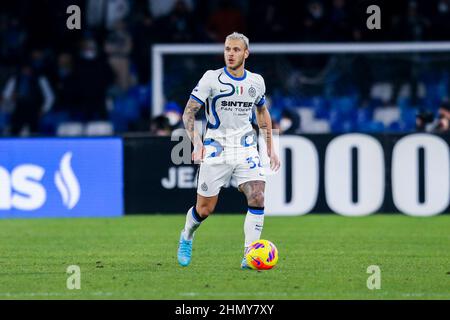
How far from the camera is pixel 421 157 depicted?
17.5 m

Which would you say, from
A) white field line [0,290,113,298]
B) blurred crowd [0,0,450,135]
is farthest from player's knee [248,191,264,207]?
→ blurred crowd [0,0,450,135]

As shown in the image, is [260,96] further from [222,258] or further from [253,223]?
[222,258]

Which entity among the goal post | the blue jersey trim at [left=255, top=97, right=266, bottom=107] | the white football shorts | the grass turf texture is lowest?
the grass turf texture

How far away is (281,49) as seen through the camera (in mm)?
21484

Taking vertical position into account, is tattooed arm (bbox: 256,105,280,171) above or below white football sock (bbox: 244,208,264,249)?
above

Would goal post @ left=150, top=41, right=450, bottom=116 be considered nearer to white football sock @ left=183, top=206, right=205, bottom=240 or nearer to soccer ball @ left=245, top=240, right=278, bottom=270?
white football sock @ left=183, top=206, right=205, bottom=240

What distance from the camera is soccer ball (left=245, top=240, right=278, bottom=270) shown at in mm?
11094

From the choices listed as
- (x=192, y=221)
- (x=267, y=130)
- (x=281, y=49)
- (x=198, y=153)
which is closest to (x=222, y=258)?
(x=192, y=221)

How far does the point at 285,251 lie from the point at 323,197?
4.60 metres

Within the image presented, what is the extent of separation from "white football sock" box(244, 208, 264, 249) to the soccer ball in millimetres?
112

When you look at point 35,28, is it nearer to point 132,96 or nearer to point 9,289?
point 132,96

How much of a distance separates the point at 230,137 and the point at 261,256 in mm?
1148

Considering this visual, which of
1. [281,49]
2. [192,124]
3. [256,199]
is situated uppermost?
[281,49]
